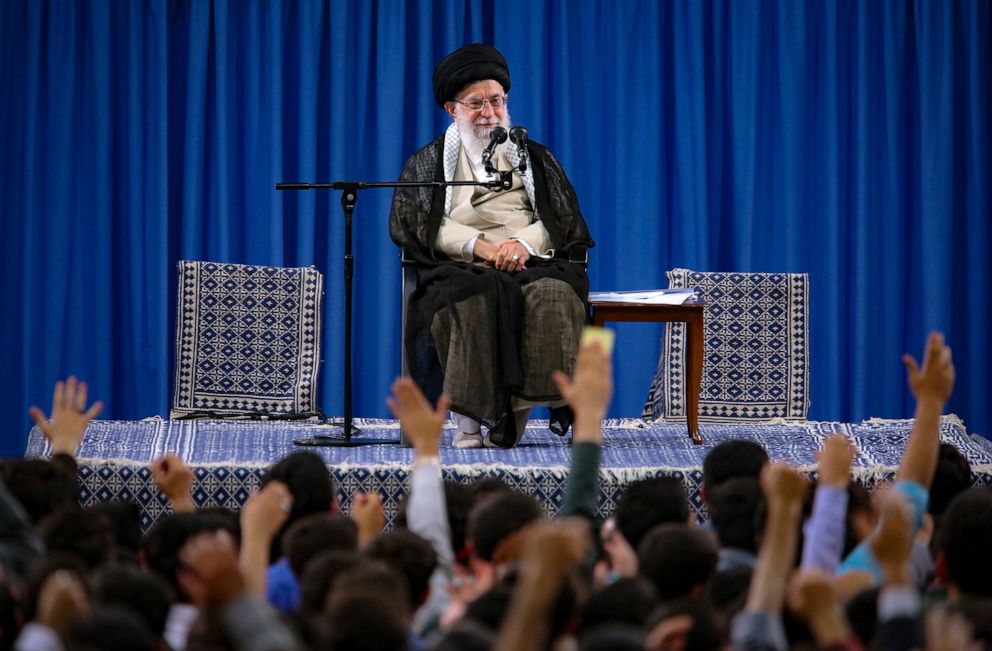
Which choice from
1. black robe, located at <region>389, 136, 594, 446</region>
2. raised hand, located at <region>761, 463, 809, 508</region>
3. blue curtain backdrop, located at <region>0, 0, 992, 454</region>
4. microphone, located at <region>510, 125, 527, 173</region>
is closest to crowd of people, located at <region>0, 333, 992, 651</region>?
raised hand, located at <region>761, 463, 809, 508</region>

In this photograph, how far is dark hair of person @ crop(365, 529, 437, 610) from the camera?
2.39 meters

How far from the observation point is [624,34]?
22.7ft

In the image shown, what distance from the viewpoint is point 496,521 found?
2604 mm

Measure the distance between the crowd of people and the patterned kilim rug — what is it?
959 millimetres

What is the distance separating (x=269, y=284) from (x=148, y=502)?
1839 mm

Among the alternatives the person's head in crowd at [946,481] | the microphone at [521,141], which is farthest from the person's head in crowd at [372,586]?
the microphone at [521,141]

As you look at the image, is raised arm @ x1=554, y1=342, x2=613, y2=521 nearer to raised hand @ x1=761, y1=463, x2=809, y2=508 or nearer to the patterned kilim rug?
raised hand @ x1=761, y1=463, x2=809, y2=508

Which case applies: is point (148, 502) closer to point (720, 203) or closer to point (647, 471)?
point (647, 471)

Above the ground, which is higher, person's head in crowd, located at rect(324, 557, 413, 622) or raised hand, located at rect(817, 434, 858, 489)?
raised hand, located at rect(817, 434, 858, 489)

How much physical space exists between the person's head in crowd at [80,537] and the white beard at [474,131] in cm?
295

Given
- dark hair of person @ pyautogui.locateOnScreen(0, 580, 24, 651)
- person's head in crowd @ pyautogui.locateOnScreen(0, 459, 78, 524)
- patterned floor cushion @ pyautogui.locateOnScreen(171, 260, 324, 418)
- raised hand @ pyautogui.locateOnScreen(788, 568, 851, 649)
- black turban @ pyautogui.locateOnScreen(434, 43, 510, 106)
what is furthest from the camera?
patterned floor cushion @ pyautogui.locateOnScreen(171, 260, 324, 418)

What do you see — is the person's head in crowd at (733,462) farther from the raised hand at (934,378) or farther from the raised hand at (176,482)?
the raised hand at (176,482)

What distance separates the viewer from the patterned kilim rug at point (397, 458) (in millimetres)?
4301

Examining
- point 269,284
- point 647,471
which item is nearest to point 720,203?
point 269,284
